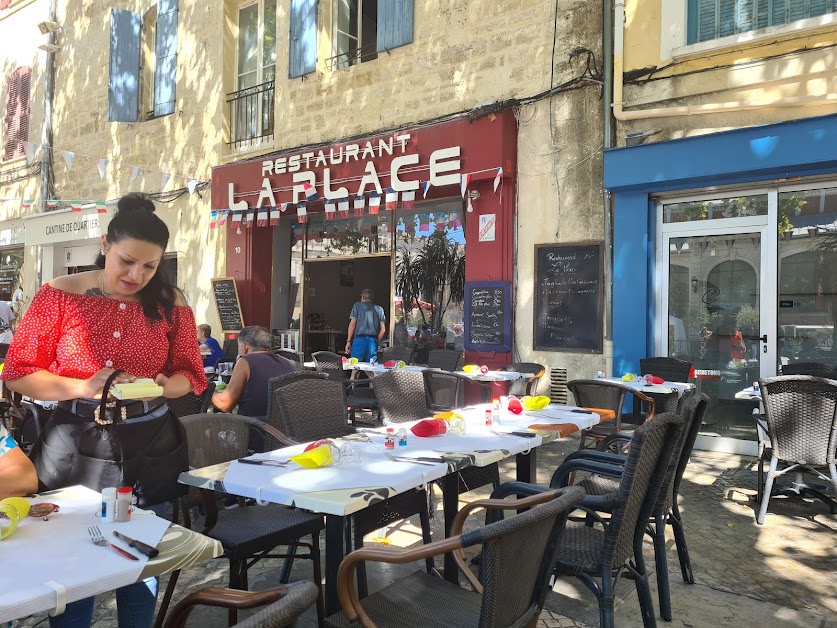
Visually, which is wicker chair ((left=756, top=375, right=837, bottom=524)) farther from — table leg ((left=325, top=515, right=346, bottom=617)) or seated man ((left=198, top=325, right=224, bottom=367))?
seated man ((left=198, top=325, right=224, bottom=367))

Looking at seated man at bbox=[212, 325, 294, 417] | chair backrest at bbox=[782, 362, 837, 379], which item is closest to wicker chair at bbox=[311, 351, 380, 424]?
seated man at bbox=[212, 325, 294, 417]

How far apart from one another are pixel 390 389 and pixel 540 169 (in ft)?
12.6

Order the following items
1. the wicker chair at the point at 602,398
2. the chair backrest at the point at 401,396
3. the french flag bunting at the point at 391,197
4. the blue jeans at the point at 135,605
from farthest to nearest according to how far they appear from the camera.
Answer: the french flag bunting at the point at 391,197 < the wicker chair at the point at 602,398 < the chair backrest at the point at 401,396 < the blue jeans at the point at 135,605

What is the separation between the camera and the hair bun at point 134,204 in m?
2.47

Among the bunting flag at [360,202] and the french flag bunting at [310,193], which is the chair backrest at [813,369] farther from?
the french flag bunting at [310,193]

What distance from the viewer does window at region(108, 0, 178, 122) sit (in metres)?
11.8

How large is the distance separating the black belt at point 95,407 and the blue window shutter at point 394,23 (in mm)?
7610

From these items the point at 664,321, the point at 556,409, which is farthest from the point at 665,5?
the point at 556,409

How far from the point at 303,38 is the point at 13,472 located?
29.9 ft

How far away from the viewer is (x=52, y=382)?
2.26 metres

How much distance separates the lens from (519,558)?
1.71 m

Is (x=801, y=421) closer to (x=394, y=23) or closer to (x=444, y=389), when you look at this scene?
(x=444, y=389)

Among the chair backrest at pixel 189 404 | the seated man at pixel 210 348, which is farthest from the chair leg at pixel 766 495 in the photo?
the seated man at pixel 210 348

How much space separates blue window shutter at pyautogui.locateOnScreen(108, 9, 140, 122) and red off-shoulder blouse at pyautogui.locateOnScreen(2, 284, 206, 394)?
35.9 feet
